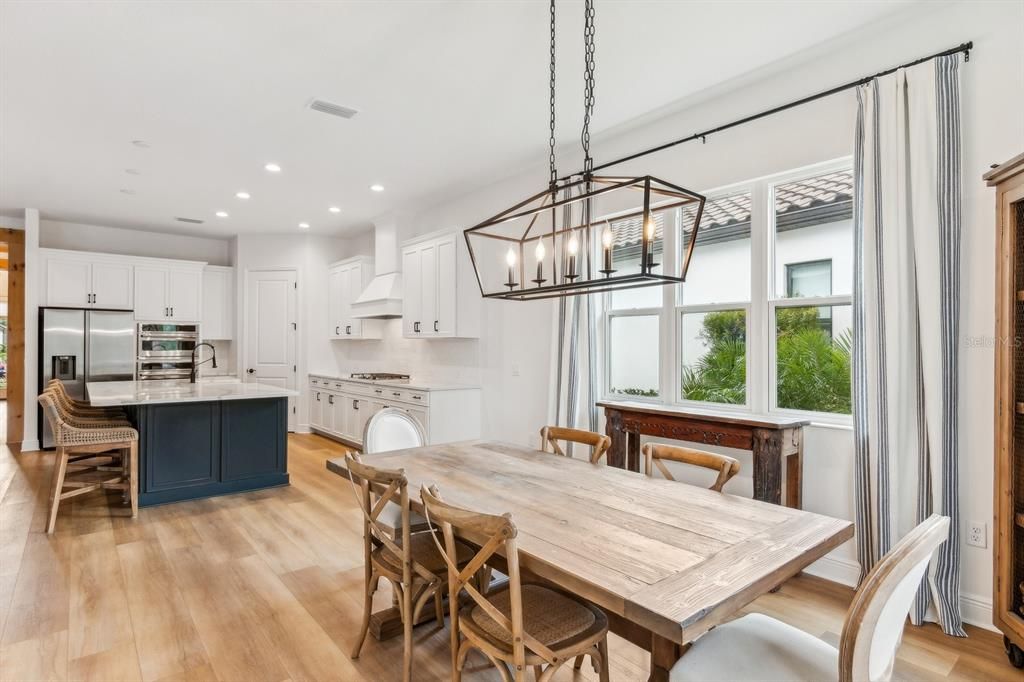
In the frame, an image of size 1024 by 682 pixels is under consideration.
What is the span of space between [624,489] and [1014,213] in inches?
74.6

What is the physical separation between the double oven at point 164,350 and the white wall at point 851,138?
19.0ft

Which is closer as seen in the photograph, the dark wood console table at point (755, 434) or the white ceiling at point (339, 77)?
the white ceiling at point (339, 77)

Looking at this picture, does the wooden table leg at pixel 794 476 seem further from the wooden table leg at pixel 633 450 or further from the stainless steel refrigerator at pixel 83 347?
the stainless steel refrigerator at pixel 83 347

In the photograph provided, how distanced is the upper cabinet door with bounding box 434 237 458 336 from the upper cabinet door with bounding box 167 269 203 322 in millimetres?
4255

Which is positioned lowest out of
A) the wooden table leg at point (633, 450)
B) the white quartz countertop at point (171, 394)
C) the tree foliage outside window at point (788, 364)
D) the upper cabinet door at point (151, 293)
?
the wooden table leg at point (633, 450)

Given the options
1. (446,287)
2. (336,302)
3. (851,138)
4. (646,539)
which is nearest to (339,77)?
(446,287)

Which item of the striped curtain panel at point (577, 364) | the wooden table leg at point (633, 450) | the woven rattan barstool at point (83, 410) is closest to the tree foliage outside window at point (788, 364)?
the wooden table leg at point (633, 450)

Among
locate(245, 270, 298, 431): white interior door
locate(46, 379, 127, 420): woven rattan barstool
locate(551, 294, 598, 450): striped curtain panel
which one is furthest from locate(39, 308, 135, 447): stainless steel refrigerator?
locate(551, 294, 598, 450): striped curtain panel

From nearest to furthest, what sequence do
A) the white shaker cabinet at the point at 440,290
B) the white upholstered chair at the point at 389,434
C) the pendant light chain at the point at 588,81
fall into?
the pendant light chain at the point at 588,81 < the white upholstered chair at the point at 389,434 < the white shaker cabinet at the point at 440,290

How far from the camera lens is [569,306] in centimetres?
428

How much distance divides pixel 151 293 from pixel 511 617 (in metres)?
7.77

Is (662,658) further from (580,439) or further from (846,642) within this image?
(580,439)

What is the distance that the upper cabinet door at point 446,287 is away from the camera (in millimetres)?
5402

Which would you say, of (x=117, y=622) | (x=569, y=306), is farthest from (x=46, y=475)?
(x=569, y=306)
